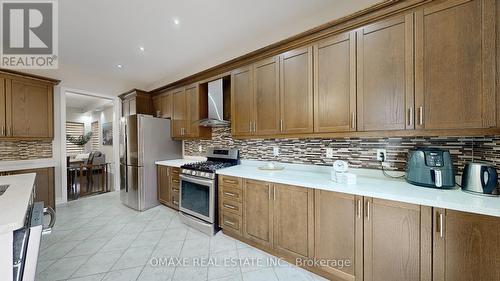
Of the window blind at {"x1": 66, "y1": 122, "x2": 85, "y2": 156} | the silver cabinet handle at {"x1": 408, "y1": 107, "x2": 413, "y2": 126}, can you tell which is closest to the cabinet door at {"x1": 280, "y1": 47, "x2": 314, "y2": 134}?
the silver cabinet handle at {"x1": 408, "y1": 107, "x2": 413, "y2": 126}

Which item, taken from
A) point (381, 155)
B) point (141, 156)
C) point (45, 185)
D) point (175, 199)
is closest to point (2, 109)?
point (45, 185)

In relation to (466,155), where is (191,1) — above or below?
above

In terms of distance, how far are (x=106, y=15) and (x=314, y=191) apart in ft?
9.67

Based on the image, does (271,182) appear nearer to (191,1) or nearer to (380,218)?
(380,218)

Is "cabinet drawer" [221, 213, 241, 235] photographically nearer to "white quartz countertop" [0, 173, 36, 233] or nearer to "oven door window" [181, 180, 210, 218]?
"oven door window" [181, 180, 210, 218]

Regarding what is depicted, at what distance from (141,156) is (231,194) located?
1.95m

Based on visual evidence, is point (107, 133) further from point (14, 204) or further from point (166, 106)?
point (14, 204)

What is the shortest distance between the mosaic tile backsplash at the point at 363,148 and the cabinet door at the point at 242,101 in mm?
369

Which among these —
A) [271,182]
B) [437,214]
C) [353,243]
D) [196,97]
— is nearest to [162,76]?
[196,97]

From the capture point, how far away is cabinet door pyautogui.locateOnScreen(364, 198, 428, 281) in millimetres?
1262

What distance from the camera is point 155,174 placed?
3486mm

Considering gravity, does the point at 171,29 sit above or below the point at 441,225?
above

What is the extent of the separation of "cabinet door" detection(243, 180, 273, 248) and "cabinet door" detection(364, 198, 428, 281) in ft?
2.90

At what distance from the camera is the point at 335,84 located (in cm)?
182
